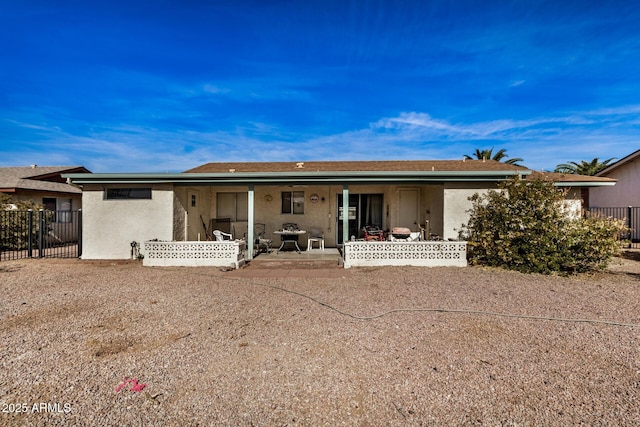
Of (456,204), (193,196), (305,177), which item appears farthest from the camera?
(193,196)

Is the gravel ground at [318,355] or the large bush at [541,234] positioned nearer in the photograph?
the gravel ground at [318,355]

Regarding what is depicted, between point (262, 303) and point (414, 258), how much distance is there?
16.6 feet

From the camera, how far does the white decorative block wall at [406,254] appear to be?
8.82 meters

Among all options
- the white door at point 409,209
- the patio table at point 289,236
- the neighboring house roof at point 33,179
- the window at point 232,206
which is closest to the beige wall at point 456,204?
the white door at point 409,209

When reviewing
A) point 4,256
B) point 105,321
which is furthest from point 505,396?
point 4,256

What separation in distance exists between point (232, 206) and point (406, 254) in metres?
7.45

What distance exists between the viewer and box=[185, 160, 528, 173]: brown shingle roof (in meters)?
13.4

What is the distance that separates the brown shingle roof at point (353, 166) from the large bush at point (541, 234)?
5085 millimetres

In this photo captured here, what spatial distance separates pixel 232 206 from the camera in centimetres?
1278

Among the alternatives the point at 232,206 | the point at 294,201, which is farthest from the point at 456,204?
the point at 232,206

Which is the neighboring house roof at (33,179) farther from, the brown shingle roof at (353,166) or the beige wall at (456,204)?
the beige wall at (456,204)

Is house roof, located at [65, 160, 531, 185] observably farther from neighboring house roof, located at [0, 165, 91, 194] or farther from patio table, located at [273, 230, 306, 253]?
neighboring house roof, located at [0, 165, 91, 194]

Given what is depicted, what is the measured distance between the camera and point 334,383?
9.85 feet

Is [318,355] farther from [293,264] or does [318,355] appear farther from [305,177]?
[305,177]
